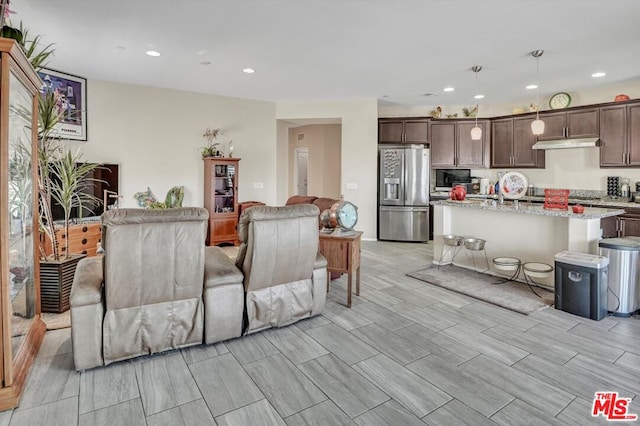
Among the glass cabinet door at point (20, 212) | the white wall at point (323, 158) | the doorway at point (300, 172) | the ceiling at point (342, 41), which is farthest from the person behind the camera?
the doorway at point (300, 172)

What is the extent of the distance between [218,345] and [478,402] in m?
1.77

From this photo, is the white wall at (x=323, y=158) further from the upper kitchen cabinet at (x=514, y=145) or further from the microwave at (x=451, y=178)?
the upper kitchen cabinet at (x=514, y=145)

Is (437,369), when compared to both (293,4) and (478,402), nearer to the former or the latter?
(478,402)

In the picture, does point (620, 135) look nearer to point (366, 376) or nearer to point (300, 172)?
point (366, 376)

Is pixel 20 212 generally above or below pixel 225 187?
below

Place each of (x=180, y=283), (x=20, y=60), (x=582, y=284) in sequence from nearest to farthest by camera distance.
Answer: (x=20, y=60) → (x=180, y=283) → (x=582, y=284)

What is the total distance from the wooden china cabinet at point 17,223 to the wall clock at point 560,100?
7.27 m

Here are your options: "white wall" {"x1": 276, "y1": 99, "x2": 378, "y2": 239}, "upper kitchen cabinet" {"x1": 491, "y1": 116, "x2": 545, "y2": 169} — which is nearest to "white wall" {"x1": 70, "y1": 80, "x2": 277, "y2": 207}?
"white wall" {"x1": 276, "y1": 99, "x2": 378, "y2": 239}

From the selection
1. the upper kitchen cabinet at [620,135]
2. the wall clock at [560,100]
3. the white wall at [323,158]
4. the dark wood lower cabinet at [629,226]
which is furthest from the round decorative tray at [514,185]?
the white wall at [323,158]

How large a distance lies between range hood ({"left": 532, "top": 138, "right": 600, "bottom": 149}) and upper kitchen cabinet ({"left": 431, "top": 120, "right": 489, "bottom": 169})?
1.07 metres

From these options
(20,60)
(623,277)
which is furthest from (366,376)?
(20,60)

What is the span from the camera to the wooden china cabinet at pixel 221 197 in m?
6.27

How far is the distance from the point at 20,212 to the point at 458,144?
7.01 metres

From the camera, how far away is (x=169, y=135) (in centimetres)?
626
